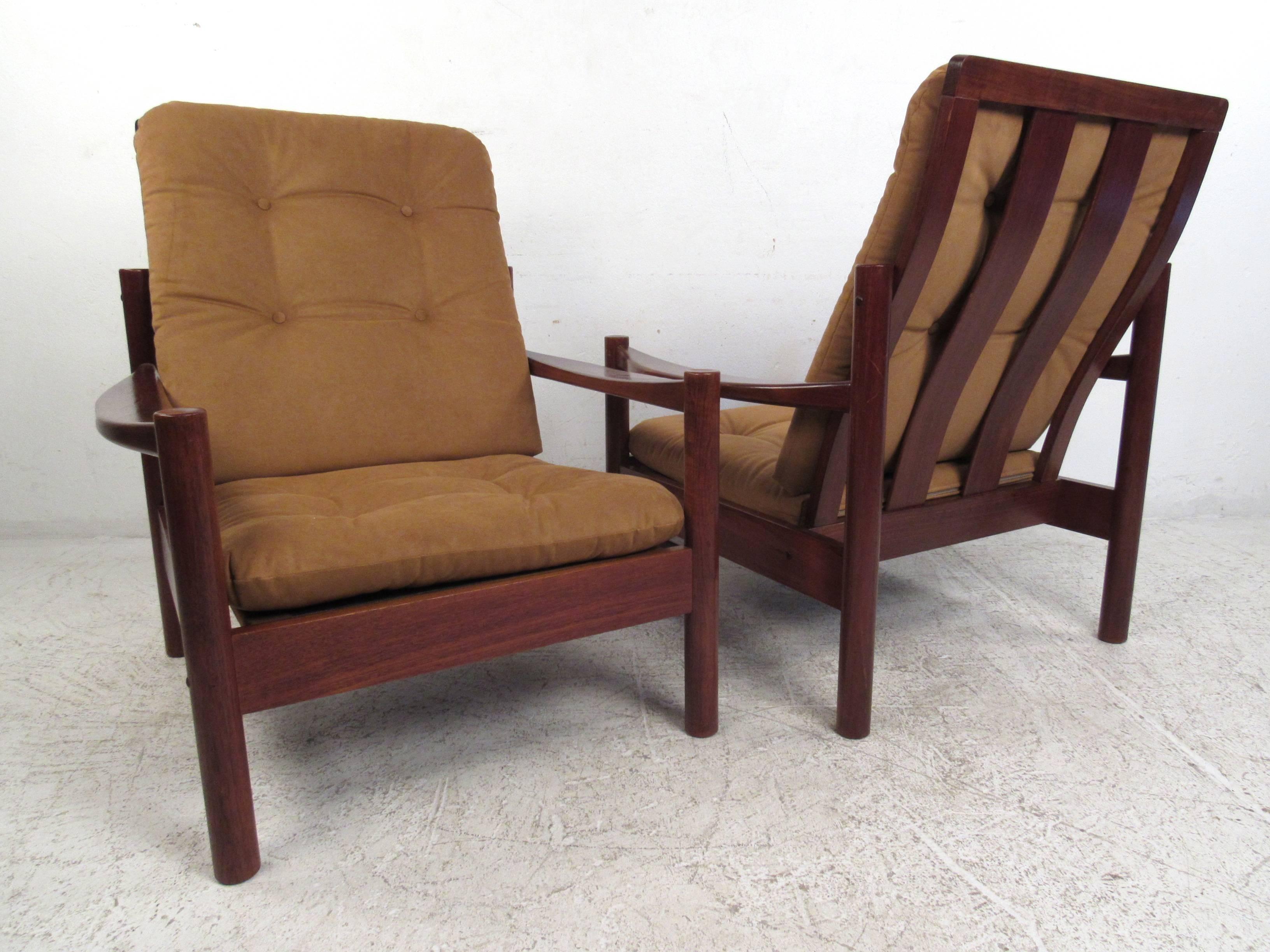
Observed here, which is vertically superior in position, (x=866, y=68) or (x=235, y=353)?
(x=866, y=68)

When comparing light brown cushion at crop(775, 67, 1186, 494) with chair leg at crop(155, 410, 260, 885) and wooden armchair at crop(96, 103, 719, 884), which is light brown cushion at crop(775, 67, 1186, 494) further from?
chair leg at crop(155, 410, 260, 885)

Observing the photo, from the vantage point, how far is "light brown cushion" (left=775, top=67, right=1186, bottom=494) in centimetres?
115

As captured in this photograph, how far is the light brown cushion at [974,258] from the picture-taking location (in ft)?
3.78

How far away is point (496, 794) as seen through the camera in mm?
1197

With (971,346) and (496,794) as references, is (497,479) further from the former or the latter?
(971,346)

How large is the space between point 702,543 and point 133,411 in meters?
0.74

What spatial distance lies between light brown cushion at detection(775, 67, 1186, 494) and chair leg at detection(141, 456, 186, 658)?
104cm

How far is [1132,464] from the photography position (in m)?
1.63

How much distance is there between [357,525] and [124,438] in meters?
0.26

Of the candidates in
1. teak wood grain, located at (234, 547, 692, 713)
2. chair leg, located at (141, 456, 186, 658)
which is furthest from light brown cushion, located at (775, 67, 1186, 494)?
chair leg, located at (141, 456, 186, 658)

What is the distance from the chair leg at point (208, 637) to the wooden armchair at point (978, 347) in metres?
0.74

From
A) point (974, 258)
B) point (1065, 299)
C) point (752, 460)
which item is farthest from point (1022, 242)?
point (752, 460)

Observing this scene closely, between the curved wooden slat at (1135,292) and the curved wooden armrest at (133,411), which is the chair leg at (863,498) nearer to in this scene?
the curved wooden slat at (1135,292)

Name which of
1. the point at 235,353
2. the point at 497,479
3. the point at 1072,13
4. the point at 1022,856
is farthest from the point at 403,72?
the point at 1022,856
